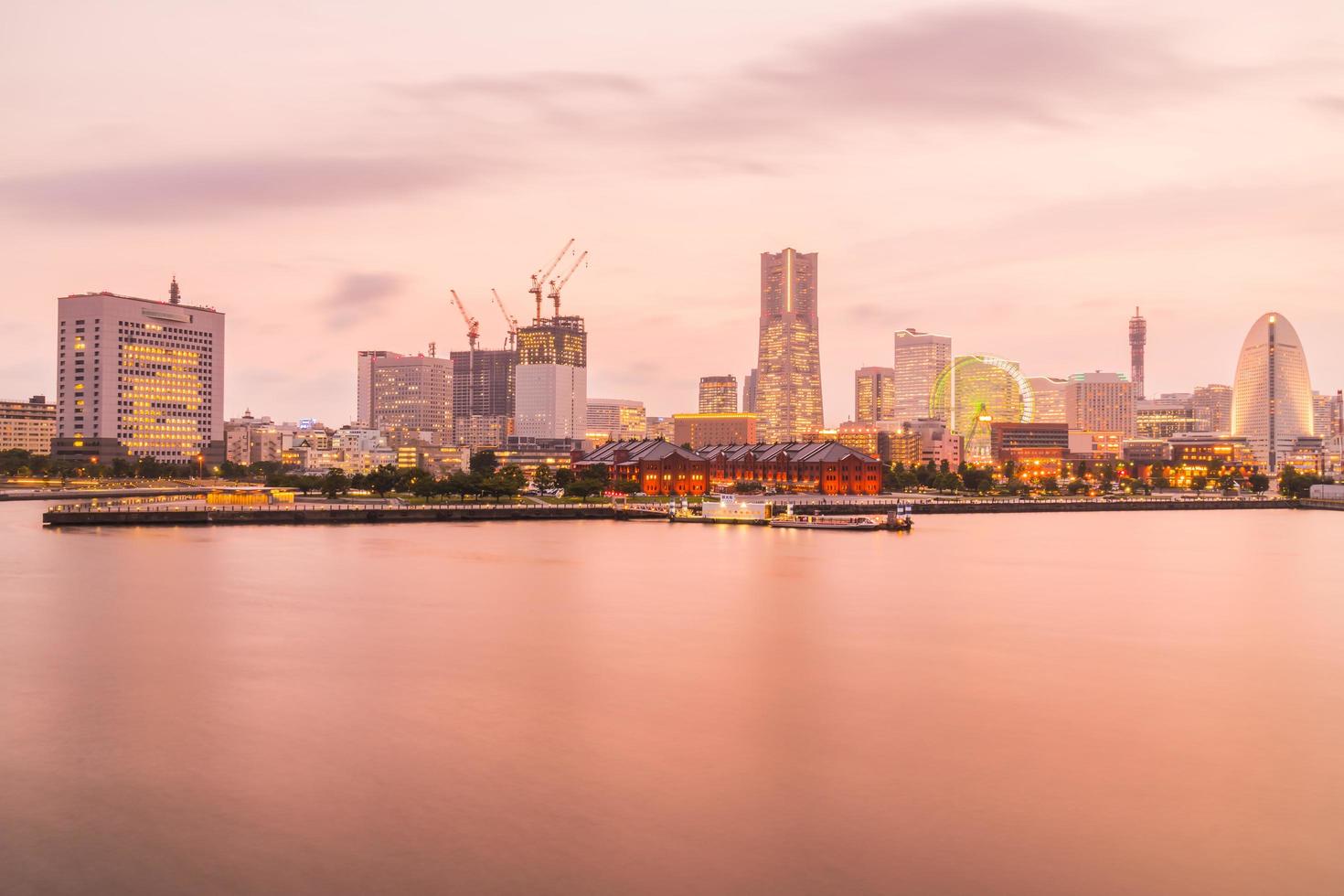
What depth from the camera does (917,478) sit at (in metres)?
125

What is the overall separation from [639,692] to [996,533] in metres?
51.4

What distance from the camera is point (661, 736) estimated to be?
20.0 metres

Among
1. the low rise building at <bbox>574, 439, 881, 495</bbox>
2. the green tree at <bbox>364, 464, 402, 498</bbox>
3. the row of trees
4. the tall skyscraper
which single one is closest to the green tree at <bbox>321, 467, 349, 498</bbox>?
the green tree at <bbox>364, 464, 402, 498</bbox>

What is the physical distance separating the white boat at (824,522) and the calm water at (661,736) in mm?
30825

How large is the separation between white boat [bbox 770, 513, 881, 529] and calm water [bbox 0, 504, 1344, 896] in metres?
30.8

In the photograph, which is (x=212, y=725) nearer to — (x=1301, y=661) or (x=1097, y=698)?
(x=1097, y=698)

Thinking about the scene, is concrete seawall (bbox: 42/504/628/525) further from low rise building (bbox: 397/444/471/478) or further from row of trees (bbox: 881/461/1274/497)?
low rise building (bbox: 397/444/471/478)

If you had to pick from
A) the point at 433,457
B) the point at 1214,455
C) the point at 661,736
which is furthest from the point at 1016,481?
the point at 661,736

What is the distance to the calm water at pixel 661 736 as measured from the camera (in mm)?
14078

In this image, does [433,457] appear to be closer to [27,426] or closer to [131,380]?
[131,380]

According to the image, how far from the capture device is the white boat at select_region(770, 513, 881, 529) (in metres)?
73.2

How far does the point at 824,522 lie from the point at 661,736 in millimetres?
55187

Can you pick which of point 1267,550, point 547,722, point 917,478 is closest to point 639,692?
point 547,722

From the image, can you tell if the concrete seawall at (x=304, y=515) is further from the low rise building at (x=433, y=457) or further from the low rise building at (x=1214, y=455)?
the low rise building at (x=1214, y=455)
